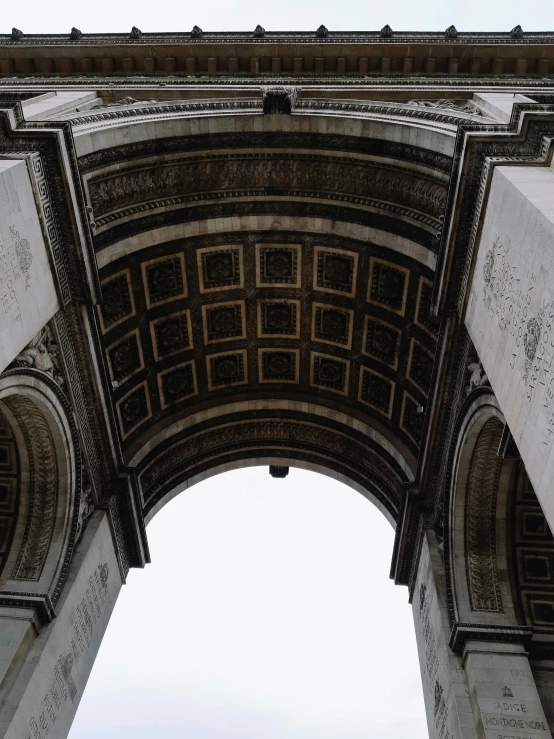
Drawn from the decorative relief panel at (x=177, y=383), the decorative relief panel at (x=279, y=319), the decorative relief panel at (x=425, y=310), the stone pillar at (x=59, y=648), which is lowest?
the stone pillar at (x=59, y=648)

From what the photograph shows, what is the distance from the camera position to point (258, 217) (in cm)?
1647

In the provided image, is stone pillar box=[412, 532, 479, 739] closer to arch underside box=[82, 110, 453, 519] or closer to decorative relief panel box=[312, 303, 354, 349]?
arch underside box=[82, 110, 453, 519]

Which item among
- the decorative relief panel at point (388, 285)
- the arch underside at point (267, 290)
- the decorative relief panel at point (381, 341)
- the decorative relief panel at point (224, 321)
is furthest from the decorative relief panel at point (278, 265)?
the decorative relief panel at point (381, 341)

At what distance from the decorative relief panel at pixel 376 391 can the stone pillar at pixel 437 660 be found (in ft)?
14.1

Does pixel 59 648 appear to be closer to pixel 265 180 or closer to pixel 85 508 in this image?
pixel 85 508

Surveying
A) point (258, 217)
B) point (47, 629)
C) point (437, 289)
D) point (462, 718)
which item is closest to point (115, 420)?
point (47, 629)

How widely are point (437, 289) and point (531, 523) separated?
6394mm

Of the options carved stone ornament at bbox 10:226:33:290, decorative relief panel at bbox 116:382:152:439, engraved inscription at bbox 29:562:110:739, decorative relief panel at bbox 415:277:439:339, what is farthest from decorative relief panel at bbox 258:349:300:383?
carved stone ornament at bbox 10:226:33:290

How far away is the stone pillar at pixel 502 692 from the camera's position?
11.1 meters

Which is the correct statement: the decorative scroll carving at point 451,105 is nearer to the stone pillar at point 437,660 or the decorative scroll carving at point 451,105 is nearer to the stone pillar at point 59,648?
the stone pillar at point 437,660

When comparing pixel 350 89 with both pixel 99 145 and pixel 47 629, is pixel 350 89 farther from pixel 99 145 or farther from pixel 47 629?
pixel 47 629

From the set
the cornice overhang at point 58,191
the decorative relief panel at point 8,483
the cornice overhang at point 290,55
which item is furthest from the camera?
the cornice overhang at point 290,55

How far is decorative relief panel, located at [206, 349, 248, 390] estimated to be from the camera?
1939 centimetres

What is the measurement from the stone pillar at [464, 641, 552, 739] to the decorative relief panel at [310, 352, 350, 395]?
8717 millimetres
